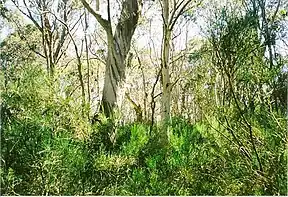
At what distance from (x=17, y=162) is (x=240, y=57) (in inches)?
36.1

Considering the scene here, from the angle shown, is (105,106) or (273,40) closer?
(273,40)

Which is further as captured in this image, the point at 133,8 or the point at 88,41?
the point at 88,41

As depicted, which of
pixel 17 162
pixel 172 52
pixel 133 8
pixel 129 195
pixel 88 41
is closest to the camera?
pixel 17 162

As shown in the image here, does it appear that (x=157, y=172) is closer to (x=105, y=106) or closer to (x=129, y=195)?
(x=129, y=195)

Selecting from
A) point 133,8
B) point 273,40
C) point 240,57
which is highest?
point 133,8

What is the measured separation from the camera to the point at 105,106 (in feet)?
7.08

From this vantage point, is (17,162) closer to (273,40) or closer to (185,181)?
(185,181)

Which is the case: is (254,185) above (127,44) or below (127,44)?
below

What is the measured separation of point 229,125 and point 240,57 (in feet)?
0.83

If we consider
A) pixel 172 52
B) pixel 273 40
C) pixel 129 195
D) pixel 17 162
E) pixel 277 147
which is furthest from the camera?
pixel 172 52

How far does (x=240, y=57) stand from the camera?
1412 millimetres

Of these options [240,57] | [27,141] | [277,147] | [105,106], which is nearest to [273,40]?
[240,57]

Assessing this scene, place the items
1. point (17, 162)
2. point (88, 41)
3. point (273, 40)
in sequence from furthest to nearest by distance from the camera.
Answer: point (88, 41), point (273, 40), point (17, 162)

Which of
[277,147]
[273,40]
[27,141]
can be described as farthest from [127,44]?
[277,147]
